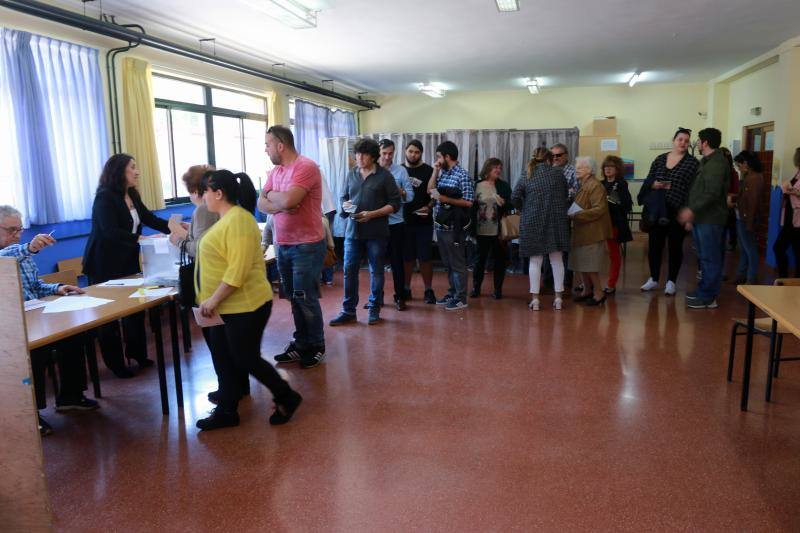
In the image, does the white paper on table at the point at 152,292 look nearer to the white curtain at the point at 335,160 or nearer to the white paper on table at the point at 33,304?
the white paper on table at the point at 33,304

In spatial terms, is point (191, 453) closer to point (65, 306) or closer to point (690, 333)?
point (65, 306)

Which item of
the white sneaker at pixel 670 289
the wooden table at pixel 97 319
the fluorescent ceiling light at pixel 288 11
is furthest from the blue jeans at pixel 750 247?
the wooden table at pixel 97 319

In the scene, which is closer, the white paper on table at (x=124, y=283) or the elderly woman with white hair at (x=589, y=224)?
the white paper on table at (x=124, y=283)

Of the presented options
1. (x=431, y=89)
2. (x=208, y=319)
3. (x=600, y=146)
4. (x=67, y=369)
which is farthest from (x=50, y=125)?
(x=600, y=146)

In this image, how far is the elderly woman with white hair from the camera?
5.30 meters

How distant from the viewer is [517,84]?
11.1 meters

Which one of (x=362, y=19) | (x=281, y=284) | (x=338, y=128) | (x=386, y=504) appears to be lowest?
(x=386, y=504)

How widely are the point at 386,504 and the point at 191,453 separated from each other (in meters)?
1.07

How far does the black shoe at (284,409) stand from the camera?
323 cm

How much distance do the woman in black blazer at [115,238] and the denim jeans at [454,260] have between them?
261 centimetres

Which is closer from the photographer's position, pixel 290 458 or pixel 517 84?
pixel 290 458

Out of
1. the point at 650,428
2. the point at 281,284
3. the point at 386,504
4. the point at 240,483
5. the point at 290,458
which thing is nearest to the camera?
the point at 386,504

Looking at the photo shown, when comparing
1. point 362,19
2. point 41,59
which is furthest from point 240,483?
point 362,19

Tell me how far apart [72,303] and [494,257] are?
4.00 m
